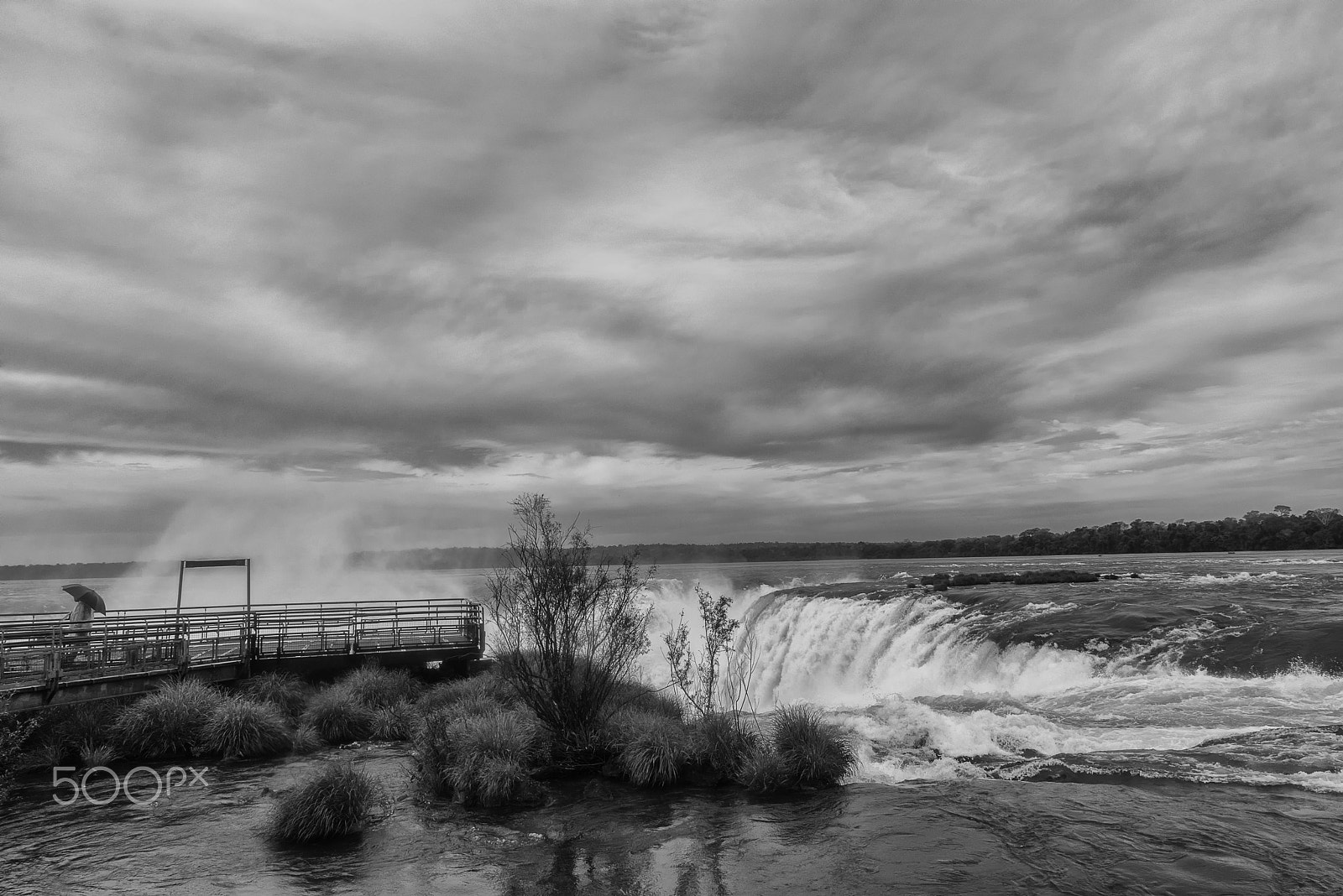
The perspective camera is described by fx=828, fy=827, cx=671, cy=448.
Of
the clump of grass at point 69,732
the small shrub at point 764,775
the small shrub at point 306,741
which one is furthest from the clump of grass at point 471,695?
the small shrub at point 764,775

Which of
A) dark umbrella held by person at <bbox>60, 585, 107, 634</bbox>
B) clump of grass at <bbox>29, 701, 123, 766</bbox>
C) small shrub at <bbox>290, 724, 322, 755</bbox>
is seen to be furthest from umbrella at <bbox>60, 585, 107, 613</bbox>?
small shrub at <bbox>290, 724, 322, 755</bbox>

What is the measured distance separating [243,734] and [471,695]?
15.5ft

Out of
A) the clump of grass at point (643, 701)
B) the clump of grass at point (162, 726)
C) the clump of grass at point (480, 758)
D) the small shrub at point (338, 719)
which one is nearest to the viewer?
the clump of grass at point (480, 758)

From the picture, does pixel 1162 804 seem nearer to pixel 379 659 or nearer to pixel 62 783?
pixel 62 783

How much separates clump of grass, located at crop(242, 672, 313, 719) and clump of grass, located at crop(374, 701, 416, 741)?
228 centimetres

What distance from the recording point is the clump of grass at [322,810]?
→ 10453 mm

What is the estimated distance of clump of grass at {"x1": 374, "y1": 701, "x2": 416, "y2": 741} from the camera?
677 inches

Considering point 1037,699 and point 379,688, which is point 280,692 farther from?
point 1037,699

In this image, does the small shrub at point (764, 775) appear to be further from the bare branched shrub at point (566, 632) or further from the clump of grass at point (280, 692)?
the clump of grass at point (280, 692)

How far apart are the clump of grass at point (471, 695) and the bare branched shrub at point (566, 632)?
2.43m

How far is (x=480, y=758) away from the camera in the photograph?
1254 cm

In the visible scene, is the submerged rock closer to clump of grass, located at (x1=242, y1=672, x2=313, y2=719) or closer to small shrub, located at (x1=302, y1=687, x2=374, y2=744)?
clump of grass, located at (x1=242, y1=672, x2=313, y2=719)

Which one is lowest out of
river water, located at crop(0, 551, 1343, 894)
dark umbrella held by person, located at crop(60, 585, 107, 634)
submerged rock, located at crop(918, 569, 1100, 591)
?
river water, located at crop(0, 551, 1343, 894)

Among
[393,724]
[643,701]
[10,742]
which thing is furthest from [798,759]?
[10,742]
